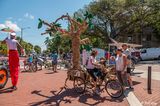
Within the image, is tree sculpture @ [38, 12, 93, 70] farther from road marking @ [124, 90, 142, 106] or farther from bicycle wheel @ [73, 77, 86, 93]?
road marking @ [124, 90, 142, 106]

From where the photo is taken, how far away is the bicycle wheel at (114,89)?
30.6 feet

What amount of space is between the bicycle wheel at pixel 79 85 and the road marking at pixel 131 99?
1.49 metres

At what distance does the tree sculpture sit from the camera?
40.5 feet

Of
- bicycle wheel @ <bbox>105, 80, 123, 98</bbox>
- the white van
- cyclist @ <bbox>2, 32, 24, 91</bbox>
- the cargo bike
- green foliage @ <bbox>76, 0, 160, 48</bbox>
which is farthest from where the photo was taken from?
green foliage @ <bbox>76, 0, 160, 48</bbox>

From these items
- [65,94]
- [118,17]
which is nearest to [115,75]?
[65,94]

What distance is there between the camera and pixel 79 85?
400 inches

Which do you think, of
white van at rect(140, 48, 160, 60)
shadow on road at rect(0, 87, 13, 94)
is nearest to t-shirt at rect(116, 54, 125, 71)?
shadow on road at rect(0, 87, 13, 94)

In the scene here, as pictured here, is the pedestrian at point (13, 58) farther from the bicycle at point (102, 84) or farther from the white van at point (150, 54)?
the white van at point (150, 54)

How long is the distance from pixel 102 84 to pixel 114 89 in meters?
1.08

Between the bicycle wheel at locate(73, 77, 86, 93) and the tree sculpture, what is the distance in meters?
1.84

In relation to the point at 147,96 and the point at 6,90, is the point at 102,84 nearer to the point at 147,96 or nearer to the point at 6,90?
the point at 147,96

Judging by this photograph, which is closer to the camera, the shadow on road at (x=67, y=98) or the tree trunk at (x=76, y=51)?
the shadow on road at (x=67, y=98)

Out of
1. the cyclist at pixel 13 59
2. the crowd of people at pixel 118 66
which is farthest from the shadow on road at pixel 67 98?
the cyclist at pixel 13 59

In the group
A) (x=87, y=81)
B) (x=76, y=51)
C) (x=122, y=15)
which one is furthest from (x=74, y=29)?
(x=122, y=15)
